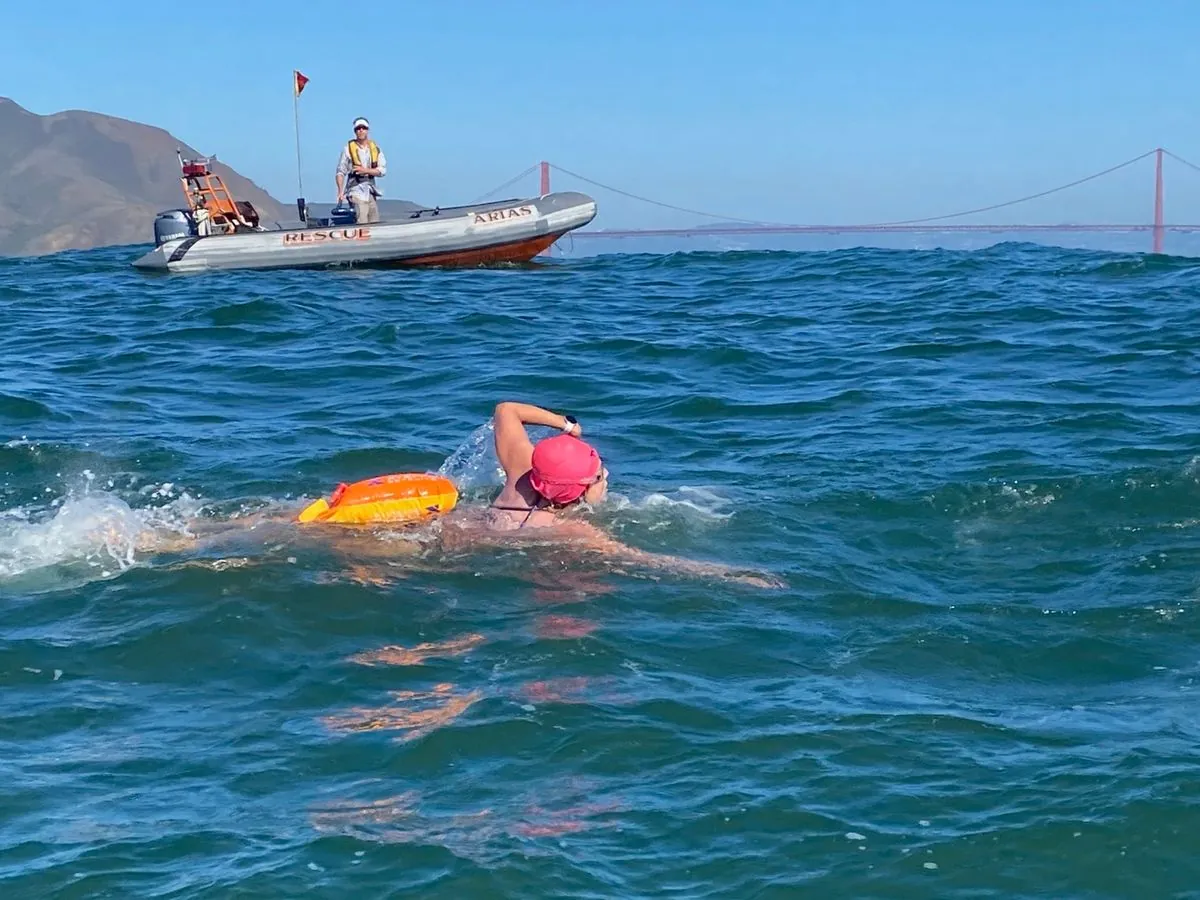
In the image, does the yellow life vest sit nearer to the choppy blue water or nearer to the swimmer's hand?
the choppy blue water

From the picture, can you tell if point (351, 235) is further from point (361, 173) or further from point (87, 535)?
point (87, 535)

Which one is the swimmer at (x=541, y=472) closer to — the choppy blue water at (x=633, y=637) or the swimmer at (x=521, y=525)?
the swimmer at (x=521, y=525)

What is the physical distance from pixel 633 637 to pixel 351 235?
14.4 meters

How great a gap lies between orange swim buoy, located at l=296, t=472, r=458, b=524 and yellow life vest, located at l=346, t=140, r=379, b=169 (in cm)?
1276

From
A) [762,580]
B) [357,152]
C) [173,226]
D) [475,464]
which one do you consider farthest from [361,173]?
[762,580]

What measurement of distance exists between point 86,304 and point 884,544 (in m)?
12.5

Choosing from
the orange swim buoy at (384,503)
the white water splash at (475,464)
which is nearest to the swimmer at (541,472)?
the orange swim buoy at (384,503)

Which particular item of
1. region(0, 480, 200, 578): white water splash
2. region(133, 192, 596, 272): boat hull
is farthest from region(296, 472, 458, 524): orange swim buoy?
region(133, 192, 596, 272): boat hull

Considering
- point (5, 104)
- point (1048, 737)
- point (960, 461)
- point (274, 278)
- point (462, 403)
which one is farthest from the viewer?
point (5, 104)

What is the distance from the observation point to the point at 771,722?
5.39 metres

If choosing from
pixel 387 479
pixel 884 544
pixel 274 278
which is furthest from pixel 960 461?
pixel 274 278

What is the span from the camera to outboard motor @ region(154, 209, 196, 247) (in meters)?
20.4

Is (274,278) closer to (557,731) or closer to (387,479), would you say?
(387,479)

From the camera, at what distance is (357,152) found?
19.8 metres
